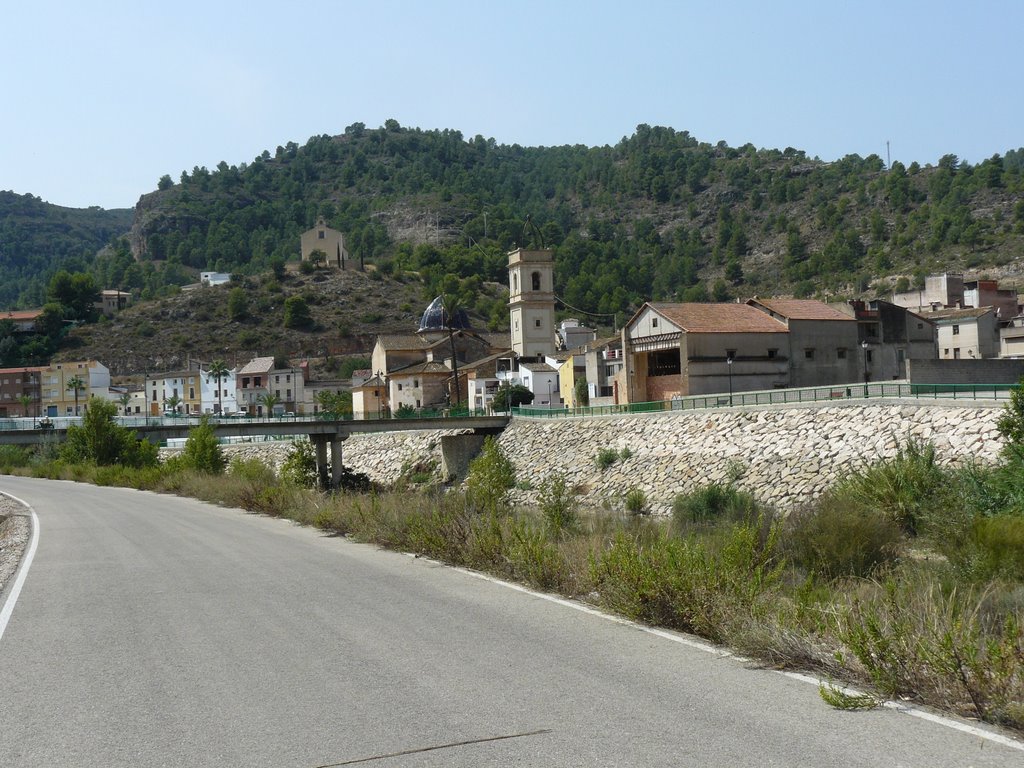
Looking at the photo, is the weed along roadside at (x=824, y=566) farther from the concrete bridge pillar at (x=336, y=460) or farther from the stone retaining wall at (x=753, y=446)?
the concrete bridge pillar at (x=336, y=460)

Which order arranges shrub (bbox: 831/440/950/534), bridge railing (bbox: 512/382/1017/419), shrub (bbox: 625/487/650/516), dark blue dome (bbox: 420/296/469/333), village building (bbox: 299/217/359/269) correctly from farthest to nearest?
village building (bbox: 299/217/359/269), dark blue dome (bbox: 420/296/469/333), shrub (bbox: 625/487/650/516), bridge railing (bbox: 512/382/1017/419), shrub (bbox: 831/440/950/534)

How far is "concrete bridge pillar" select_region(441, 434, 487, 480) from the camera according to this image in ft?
222

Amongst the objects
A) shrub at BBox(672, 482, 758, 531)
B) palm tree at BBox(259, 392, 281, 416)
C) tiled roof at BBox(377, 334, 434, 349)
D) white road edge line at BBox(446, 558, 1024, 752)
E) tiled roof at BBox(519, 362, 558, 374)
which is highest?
tiled roof at BBox(377, 334, 434, 349)

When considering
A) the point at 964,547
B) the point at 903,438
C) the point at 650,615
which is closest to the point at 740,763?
the point at 650,615

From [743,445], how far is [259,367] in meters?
92.7

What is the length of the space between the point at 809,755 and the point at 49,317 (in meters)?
167

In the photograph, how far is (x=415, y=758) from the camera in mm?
6207

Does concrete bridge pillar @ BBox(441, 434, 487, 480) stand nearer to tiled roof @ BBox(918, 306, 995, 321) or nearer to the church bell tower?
the church bell tower

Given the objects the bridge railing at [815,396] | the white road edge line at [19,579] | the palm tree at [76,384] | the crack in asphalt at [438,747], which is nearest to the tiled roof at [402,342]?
the palm tree at [76,384]

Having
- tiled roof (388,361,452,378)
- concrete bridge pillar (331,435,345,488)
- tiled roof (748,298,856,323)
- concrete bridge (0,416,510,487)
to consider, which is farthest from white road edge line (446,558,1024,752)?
tiled roof (388,361,452,378)

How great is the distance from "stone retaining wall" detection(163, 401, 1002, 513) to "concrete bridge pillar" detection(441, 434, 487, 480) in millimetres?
2661

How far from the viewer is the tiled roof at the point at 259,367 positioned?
418ft

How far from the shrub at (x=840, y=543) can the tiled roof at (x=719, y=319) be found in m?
41.3

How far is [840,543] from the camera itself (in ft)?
54.7
